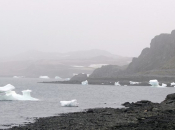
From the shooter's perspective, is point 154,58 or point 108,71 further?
point 108,71

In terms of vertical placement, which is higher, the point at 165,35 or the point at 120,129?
the point at 165,35

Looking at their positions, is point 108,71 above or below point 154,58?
below

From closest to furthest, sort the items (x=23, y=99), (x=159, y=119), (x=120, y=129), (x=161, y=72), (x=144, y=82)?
(x=120, y=129) → (x=159, y=119) → (x=23, y=99) → (x=144, y=82) → (x=161, y=72)

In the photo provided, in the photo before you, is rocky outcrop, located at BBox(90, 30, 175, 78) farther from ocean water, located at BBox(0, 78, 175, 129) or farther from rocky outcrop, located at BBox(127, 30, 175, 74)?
ocean water, located at BBox(0, 78, 175, 129)

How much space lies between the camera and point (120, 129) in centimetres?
2203

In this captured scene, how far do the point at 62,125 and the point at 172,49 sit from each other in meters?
143

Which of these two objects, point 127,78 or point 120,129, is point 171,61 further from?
point 120,129

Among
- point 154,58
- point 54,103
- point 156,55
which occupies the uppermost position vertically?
point 156,55

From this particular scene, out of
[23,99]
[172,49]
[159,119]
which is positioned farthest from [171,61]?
[159,119]

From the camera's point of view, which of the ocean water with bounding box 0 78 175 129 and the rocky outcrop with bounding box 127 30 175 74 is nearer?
the ocean water with bounding box 0 78 175 129

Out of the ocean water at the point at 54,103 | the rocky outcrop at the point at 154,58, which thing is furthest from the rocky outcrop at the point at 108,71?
the ocean water at the point at 54,103

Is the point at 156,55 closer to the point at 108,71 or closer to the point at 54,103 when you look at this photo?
the point at 108,71

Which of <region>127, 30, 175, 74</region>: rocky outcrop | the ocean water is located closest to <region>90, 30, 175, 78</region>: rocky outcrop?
<region>127, 30, 175, 74</region>: rocky outcrop

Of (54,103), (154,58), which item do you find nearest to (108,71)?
(154,58)
